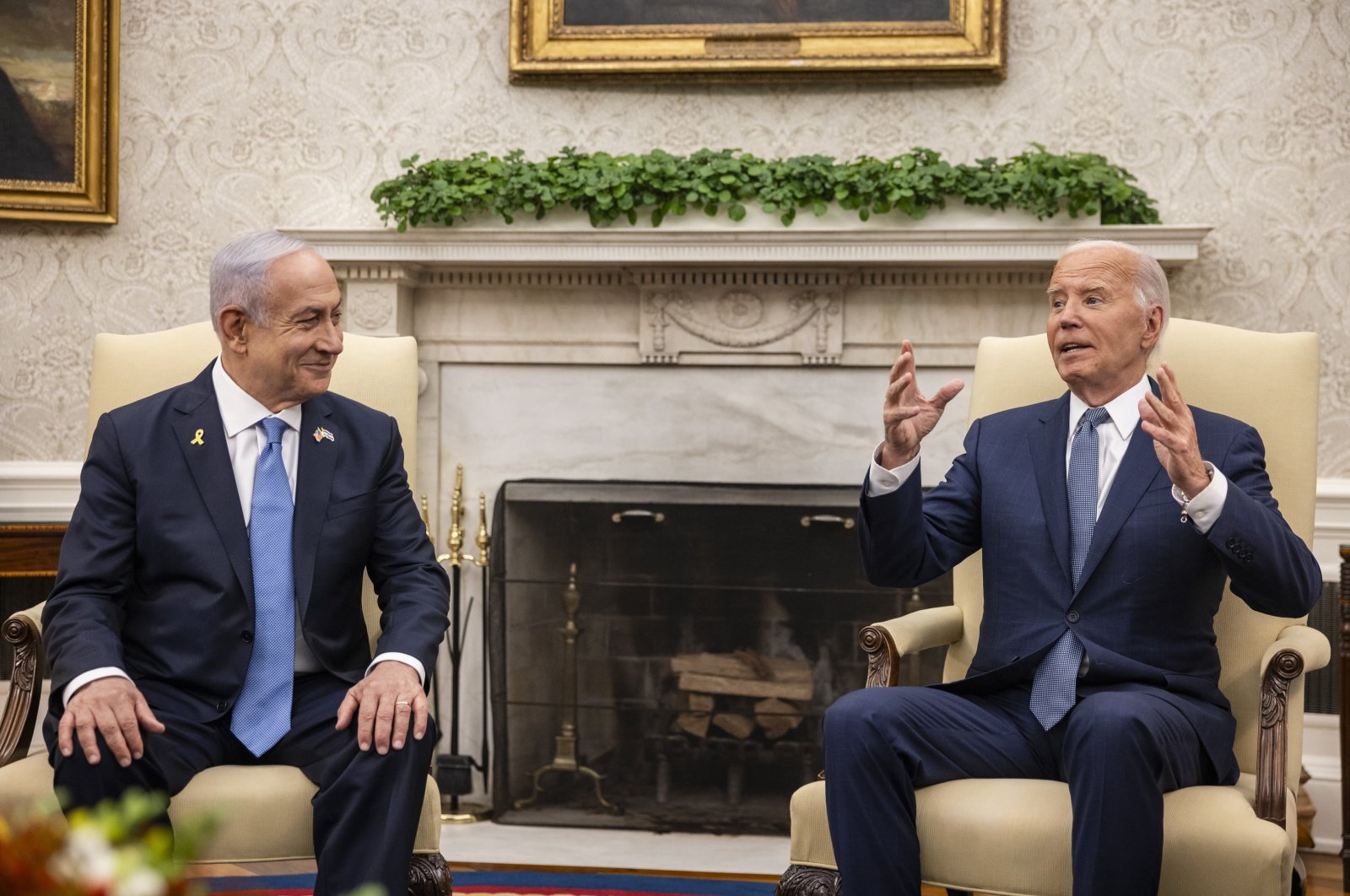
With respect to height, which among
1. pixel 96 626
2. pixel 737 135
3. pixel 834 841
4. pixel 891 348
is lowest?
pixel 834 841

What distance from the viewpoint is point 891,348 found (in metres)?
3.76

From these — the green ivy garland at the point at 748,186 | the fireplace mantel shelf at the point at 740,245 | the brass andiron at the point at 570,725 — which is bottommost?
the brass andiron at the point at 570,725

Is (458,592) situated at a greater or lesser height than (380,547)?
lesser

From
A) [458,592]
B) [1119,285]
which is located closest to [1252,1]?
[1119,285]

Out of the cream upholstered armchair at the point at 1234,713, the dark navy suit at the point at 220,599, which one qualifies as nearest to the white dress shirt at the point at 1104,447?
the cream upholstered armchair at the point at 1234,713

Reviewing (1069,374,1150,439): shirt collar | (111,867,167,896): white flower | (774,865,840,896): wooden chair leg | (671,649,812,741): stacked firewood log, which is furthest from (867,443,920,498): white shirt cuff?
(671,649,812,741): stacked firewood log

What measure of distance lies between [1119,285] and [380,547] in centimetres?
141

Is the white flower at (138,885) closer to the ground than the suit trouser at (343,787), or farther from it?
farther from it

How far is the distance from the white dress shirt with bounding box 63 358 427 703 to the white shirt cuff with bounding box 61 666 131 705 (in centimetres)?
31

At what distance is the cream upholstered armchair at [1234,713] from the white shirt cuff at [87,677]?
1.09 m

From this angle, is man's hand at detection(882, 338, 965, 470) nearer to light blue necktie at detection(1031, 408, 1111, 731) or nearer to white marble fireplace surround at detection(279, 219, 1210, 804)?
light blue necktie at detection(1031, 408, 1111, 731)

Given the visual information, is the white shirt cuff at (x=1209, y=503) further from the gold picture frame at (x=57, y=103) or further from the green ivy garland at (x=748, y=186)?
the gold picture frame at (x=57, y=103)

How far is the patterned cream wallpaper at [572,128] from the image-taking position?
3.71 meters

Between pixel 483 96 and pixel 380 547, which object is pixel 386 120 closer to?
pixel 483 96
